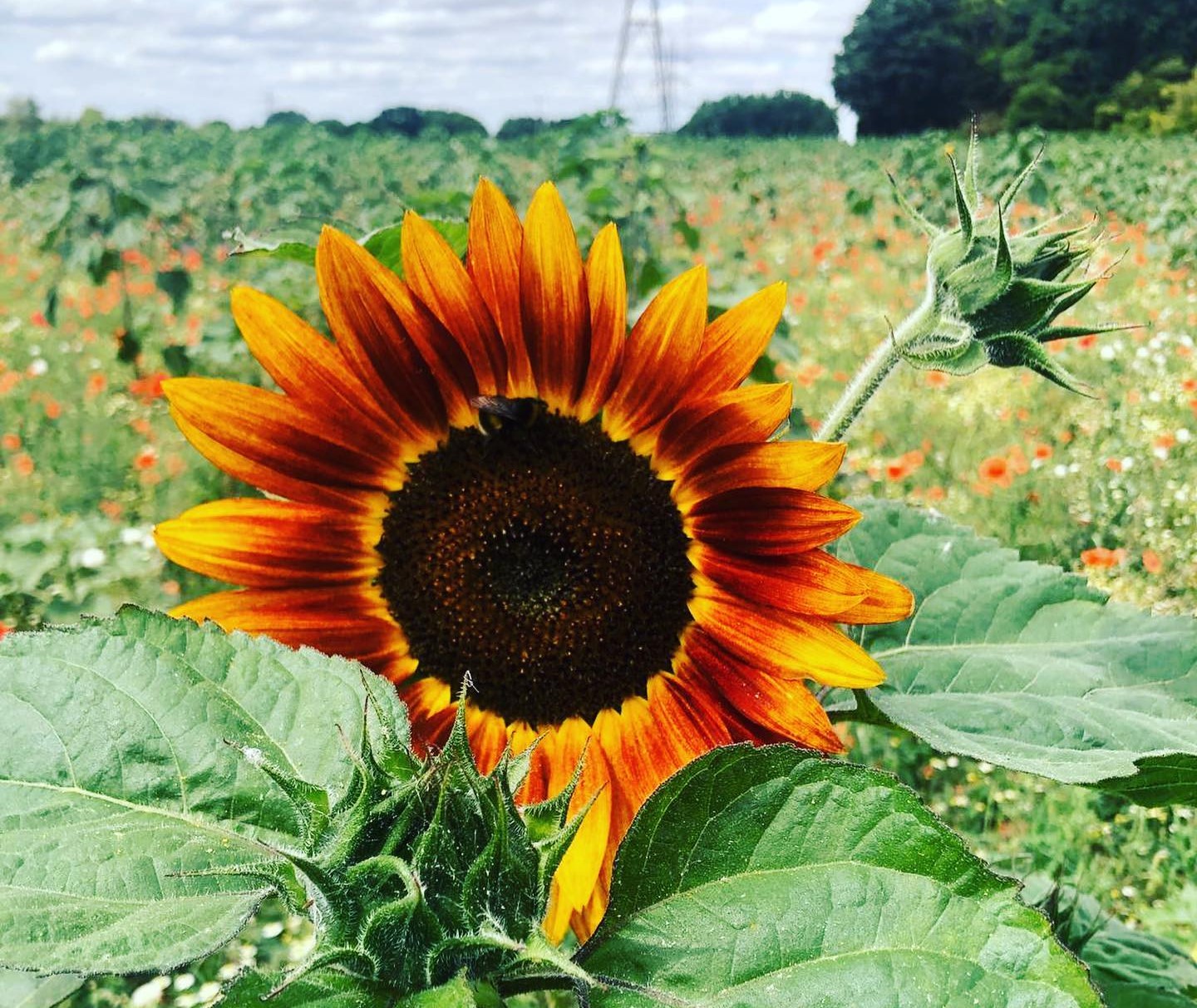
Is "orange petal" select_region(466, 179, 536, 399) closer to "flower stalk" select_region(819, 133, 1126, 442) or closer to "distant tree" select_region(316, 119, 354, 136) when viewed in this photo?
"flower stalk" select_region(819, 133, 1126, 442)

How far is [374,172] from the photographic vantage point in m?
17.2

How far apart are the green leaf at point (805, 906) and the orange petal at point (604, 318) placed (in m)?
0.26

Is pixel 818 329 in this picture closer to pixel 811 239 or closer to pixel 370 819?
pixel 811 239

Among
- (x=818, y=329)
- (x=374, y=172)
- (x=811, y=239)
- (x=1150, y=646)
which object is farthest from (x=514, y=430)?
(x=374, y=172)

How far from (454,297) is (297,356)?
0.33 feet

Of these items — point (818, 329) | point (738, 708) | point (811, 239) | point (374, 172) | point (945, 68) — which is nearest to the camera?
point (738, 708)

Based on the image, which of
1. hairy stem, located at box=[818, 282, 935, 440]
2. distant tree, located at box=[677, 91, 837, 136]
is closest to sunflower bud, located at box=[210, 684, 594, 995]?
hairy stem, located at box=[818, 282, 935, 440]

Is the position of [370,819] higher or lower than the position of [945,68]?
lower

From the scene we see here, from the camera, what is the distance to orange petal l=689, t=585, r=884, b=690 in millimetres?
667

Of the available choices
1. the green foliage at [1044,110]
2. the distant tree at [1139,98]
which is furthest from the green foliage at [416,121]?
the distant tree at [1139,98]

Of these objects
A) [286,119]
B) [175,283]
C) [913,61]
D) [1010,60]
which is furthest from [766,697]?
[913,61]

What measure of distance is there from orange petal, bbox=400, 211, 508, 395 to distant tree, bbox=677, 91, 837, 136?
5120cm

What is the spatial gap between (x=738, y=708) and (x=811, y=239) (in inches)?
448

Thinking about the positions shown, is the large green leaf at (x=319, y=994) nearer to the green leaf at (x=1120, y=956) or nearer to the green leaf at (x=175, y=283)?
the green leaf at (x=1120, y=956)
